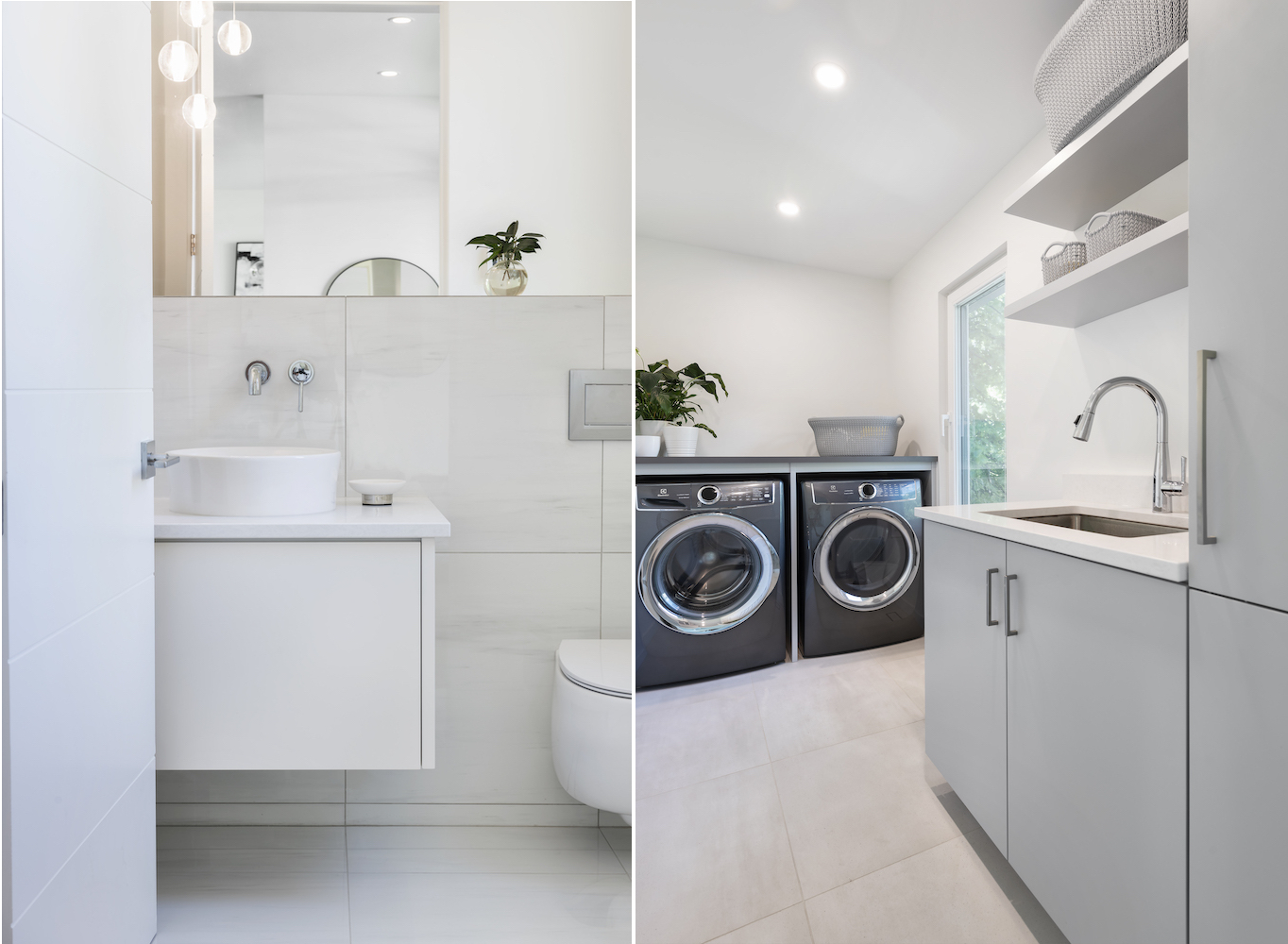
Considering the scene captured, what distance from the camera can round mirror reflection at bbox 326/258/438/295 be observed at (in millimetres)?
998

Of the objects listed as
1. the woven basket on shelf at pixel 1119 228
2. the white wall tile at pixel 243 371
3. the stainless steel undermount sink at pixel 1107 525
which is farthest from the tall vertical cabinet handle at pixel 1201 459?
the white wall tile at pixel 243 371

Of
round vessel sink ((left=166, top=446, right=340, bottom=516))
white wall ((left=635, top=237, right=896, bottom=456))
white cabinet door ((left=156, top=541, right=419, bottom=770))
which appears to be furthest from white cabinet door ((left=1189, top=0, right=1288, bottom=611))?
white wall ((left=635, top=237, right=896, bottom=456))

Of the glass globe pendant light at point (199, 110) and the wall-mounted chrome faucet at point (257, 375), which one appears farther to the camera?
the wall-mounted chrome faucet at point (257, 375)

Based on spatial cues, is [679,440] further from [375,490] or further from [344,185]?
[344,185]

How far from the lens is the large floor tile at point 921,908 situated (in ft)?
3.26

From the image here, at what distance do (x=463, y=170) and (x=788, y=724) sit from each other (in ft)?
4.97

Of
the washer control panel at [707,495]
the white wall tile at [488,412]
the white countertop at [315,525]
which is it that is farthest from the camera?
the washer control panel at [707,495]

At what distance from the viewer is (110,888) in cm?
79

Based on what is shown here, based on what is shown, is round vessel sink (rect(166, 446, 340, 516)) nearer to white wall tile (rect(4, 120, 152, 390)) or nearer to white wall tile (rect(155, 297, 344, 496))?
white wall tile (rect(155, 297, 344, 496))

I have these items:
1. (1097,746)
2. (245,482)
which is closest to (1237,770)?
(1097,746)

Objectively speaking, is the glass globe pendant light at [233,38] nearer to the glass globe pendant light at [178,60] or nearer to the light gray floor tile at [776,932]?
the glass globe pendant light at [178,60]

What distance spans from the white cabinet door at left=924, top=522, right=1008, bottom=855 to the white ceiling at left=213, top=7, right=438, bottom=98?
126 cm

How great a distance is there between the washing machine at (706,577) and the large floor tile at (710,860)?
20.3 inches

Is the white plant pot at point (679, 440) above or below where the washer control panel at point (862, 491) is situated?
above
